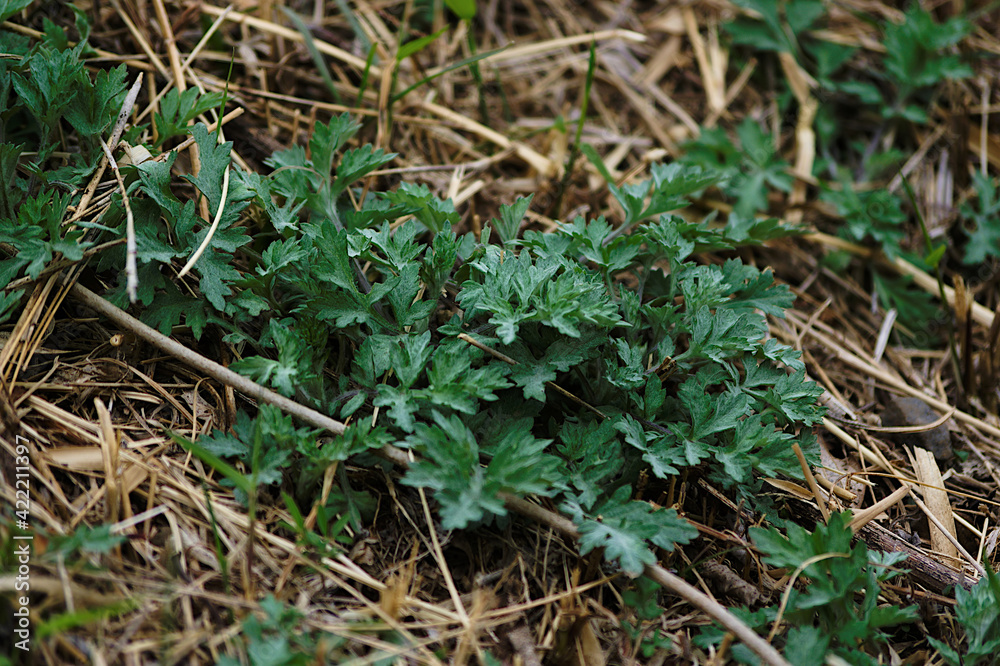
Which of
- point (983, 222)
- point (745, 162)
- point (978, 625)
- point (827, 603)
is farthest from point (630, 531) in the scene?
point (983, 222)

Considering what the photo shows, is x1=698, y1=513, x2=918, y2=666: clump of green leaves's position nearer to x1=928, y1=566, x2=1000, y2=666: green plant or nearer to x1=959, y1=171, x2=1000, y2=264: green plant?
x1=928, y1=566, x2=1000, y2=666: green plant

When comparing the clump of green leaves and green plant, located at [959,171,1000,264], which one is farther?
green plant, located at [959,171,1000,264]

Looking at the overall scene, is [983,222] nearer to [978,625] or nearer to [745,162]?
[745,162]

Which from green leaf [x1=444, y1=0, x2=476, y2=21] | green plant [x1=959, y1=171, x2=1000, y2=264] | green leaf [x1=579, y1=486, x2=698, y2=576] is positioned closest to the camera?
green leaf [x1=579, y1=486, x2=698, y2=576]

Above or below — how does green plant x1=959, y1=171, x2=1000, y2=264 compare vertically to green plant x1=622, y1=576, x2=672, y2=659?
above

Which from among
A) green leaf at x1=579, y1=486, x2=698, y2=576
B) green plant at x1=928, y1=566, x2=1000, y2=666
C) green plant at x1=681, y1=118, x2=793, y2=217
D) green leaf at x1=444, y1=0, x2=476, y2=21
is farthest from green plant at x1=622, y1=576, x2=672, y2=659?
green leaf at x1=444, y1=0, x2=476, y2=21

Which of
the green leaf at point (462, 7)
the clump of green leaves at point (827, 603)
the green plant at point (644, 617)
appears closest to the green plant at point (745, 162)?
the green leaf at point (462, 7)

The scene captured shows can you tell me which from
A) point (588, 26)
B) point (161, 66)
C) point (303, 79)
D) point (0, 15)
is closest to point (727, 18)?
point (588, 26)

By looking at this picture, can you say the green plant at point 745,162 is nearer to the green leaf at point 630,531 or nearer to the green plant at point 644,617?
the green leaf at point 630,531
